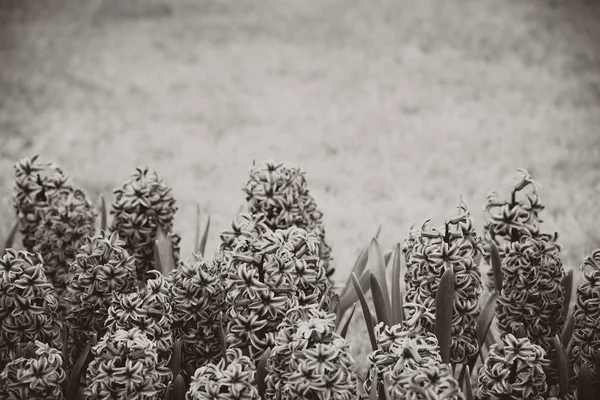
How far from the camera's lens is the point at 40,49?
1027 centimetres

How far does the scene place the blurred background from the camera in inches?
254

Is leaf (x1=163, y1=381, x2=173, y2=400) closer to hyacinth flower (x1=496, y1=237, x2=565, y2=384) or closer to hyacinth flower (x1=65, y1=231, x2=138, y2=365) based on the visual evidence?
hyacinth flower (x1=65, y1=231, x2=138, y2=365)

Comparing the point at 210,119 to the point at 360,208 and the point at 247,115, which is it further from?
the point at 360,208

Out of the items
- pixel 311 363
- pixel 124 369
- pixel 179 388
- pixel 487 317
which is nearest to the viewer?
pixel 311 363

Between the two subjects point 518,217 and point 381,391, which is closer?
point 381,391

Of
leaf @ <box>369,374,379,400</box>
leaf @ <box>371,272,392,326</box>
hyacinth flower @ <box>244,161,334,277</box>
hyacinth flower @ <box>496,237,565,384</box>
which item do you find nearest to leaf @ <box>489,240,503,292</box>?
hyacinth flower @ <box>496,237,565,384</box>

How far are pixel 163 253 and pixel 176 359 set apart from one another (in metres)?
0.82

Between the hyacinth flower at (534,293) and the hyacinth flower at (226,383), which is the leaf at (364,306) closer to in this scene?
the hyacinth flower at (534,293)

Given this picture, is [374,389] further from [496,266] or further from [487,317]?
[496,266]

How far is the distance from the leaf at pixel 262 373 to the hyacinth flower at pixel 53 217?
1344 millimetres

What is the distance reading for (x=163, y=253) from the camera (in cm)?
344

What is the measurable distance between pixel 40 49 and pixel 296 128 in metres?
4.77

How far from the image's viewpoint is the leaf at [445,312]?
2.61m

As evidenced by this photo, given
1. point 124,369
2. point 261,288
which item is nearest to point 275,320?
point 261,288
